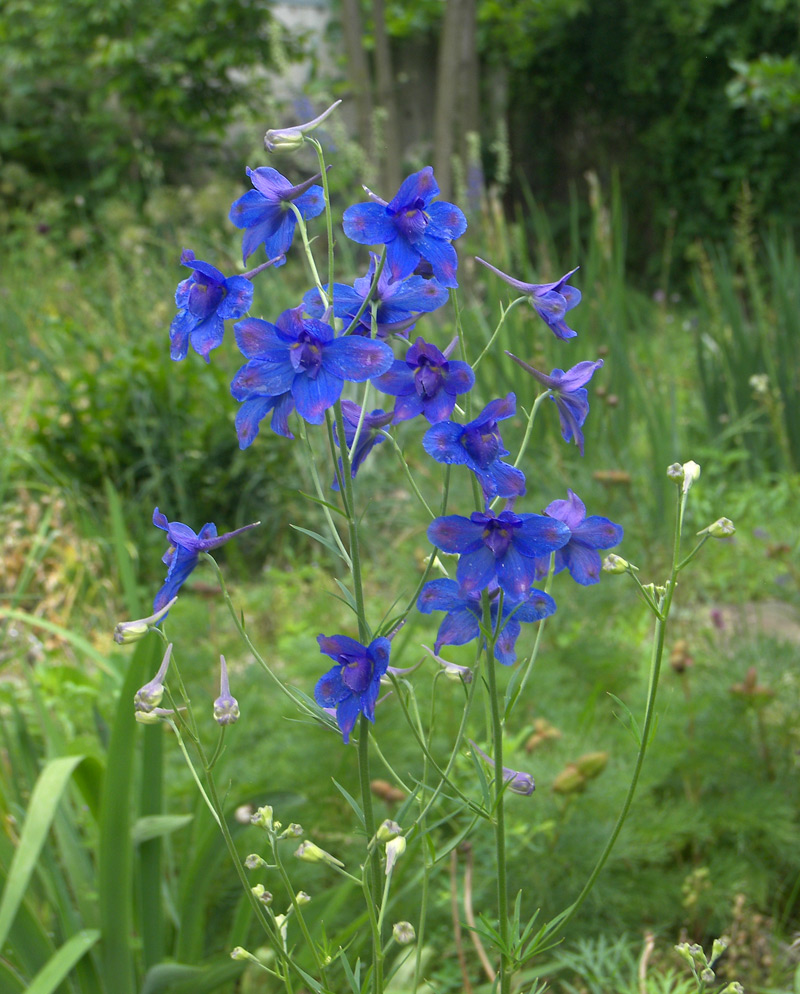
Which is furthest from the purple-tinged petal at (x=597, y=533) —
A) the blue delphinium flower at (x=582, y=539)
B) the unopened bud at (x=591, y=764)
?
the unopened bud at (x=591, y=764)

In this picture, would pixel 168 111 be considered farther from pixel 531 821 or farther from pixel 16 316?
pixel 531 821

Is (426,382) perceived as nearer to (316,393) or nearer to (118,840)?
(316,393)

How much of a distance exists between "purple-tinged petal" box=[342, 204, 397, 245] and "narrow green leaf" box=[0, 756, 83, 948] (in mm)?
1022

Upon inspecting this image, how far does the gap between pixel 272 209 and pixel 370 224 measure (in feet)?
0.43

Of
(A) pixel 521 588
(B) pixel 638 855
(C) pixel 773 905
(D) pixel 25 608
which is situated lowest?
(D) pixel 25 608

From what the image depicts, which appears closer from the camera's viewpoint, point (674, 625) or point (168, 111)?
point (674, 625)

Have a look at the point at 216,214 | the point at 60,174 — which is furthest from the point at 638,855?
the point at 60,174

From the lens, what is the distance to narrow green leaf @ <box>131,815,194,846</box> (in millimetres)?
1471

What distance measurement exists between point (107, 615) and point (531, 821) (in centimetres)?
203

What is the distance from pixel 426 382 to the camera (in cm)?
83

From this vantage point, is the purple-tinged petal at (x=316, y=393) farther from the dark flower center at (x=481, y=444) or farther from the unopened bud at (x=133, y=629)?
the unopened bud at (x=133, y=629)

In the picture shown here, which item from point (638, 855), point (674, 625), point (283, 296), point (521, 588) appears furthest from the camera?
point (283, 296)

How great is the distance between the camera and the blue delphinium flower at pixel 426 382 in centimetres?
82

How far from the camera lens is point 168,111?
9797mm
